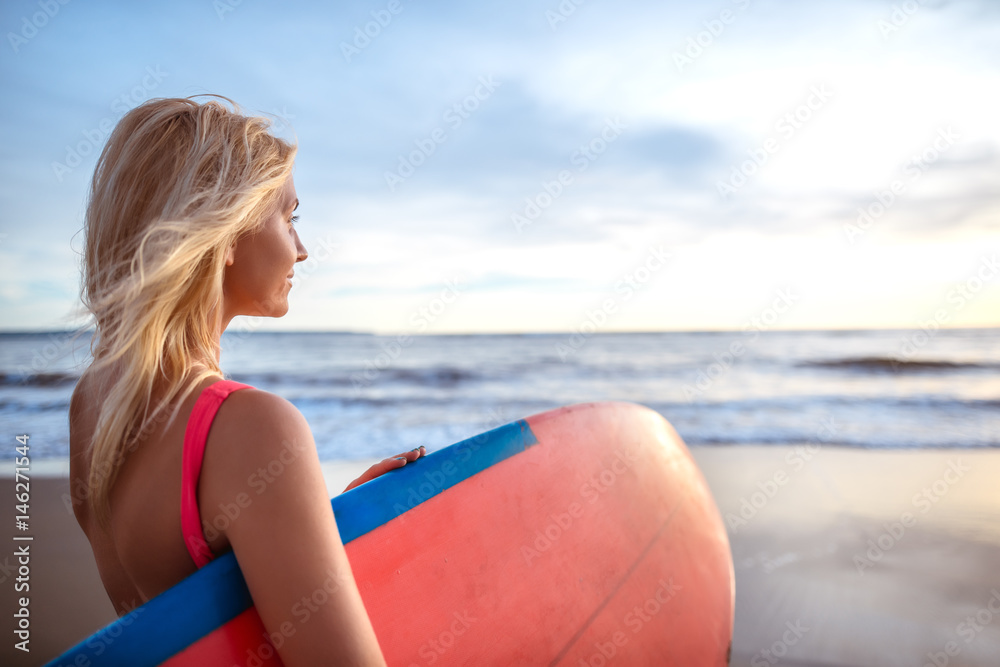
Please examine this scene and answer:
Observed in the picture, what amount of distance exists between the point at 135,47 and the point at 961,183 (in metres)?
12.0

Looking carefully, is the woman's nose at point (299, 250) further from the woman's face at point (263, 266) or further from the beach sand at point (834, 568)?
the beach sand at point (834, 568)

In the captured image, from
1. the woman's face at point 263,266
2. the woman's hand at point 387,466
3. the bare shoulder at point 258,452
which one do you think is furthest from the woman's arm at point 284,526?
the woman's hand at point 387,466

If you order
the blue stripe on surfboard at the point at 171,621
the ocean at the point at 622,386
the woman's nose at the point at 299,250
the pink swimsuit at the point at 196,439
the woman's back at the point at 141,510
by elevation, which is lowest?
the ocean at the point at 622,386

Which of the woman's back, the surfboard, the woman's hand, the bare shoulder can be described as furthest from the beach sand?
the bare shoulder

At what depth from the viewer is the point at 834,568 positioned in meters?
3.05

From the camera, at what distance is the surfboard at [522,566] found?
941 millimetres

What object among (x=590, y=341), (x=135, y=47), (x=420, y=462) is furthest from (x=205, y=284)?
(x=590, y=341)

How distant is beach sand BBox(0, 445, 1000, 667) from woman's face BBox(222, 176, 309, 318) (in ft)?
7.90

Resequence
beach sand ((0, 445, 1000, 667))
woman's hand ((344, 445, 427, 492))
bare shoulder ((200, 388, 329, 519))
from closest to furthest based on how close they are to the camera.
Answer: bare shoulder ((200, 388, 329, 519))
woman's hand ((344, 445, 427, 492))
beach sand ((0, 445, 1000, 667))

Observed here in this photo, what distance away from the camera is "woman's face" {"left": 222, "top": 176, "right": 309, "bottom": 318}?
39.8 inches

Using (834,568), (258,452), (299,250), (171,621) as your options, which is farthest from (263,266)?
(834,568)

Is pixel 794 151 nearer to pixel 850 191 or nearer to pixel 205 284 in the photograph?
pixel 850 191

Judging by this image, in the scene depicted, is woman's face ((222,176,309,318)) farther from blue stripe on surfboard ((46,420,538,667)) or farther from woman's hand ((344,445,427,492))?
woman's hand ((344,445,427,492))

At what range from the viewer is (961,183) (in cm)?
934
